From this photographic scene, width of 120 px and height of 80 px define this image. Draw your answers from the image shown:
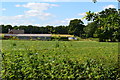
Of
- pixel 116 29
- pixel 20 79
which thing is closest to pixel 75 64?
pixel 20 79

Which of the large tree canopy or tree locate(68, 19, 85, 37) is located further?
tree locate(68, 19, 85, 37)

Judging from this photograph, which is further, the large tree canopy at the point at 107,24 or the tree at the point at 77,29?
the tree at the point at 77,29

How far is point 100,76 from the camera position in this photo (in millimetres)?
4422

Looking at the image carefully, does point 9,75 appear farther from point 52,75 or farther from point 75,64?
point 75,64

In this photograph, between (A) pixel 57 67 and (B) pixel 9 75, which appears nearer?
(B) pixel 9 75

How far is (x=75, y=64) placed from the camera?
15.6 ft

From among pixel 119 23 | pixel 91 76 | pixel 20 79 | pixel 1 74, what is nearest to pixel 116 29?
pixel 119 23

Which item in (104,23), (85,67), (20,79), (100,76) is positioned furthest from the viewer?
(85,67)

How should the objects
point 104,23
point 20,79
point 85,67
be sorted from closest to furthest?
1. point 104,23
2. point 20,79
3. point 85,67

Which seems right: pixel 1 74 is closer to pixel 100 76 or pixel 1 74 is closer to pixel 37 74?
pixel 37 74

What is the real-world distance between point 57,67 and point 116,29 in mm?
2124

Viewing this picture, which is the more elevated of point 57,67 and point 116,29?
Result: point 116,29

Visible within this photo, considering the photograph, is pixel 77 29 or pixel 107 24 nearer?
pixel 107 24

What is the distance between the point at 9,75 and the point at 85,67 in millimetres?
1711
